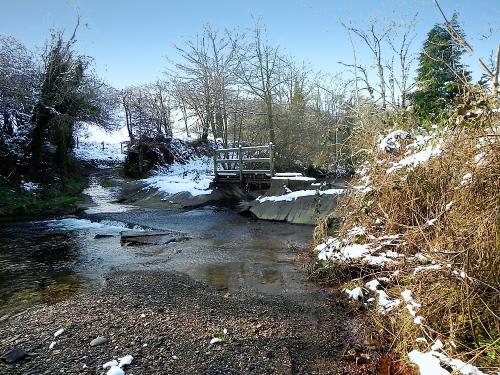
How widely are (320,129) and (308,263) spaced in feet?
54.4

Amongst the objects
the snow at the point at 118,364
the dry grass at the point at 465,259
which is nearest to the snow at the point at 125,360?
the snow at the point at 118,364

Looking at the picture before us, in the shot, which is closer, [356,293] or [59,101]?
[356,293]

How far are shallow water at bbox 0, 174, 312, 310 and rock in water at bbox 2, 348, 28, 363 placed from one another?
145 cm

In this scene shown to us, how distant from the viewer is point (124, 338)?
11.8ft

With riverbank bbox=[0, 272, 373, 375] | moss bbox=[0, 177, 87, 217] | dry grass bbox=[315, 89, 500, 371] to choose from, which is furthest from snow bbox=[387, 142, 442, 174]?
moss bbox=[0, 177, 87, 217]

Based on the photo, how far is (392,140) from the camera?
5414 mm

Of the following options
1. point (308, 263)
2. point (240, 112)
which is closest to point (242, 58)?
point (240, 112)

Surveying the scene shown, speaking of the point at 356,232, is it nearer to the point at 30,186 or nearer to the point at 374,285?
the point at 374,285

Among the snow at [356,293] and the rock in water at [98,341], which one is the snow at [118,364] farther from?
the snow at [356,293]

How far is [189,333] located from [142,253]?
3955 mm

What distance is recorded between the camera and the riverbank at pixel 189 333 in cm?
320

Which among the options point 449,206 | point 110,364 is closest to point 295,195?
→ point 449,206

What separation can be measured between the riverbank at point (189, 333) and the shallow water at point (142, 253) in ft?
2.08

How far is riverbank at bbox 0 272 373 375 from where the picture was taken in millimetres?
3201
